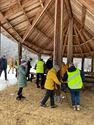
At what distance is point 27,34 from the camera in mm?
16094

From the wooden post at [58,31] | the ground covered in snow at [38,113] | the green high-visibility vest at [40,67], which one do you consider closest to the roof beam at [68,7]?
the wooden post at [58,31]

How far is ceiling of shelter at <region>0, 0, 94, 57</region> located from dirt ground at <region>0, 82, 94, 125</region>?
350 cm

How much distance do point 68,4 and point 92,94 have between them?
4.18 m

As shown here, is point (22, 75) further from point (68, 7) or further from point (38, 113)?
point (68, 7)

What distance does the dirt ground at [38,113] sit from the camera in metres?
8.46

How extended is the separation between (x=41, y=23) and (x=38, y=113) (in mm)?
7332

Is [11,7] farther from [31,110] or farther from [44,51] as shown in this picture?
[44,51]

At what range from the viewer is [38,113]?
9.25 meters

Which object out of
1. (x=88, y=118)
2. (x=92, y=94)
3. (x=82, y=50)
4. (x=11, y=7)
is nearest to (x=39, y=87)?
(x=92, y=94)

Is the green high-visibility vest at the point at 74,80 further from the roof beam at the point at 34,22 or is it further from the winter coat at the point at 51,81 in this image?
the roof beam at the point at 34,22

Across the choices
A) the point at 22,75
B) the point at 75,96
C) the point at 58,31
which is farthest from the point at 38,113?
the point at 58,31

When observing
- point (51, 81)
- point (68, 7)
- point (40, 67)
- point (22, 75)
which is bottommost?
point (51, 81)

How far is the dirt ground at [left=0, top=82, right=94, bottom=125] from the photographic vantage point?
27.8 ft

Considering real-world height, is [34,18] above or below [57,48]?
above
